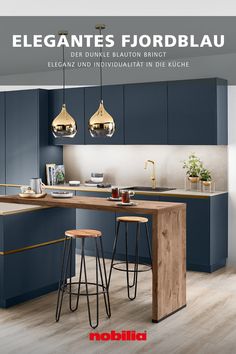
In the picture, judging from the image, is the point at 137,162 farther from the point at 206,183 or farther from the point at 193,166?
the point at 206,183

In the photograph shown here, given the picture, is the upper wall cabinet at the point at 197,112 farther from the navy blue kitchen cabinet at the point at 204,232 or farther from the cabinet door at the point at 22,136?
the cabinet door at the point at 22,136

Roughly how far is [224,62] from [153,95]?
1.02m

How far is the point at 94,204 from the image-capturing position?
512cm

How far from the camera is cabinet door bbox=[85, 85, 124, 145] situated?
7594 millimetres

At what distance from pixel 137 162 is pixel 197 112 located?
1429 mm

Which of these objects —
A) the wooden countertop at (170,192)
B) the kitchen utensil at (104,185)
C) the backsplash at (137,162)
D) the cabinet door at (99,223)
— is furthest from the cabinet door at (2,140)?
the kitchen utensil at (104,185)

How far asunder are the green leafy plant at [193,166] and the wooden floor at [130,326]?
1.83 metres

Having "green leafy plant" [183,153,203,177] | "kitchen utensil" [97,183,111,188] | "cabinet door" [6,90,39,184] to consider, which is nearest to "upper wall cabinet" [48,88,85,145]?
"cabinet door" [6,90,39,184]

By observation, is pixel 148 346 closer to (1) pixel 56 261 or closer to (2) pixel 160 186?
(1) pixel 56 261

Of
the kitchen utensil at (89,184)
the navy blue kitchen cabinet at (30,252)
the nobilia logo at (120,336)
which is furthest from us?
the kitchen utensil at (89,184)

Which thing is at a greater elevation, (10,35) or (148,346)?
(10,35)

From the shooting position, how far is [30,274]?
214 inches

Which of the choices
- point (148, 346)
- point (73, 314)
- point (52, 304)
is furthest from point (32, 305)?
point (148, 346)

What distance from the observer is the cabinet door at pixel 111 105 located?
24.9 ft
